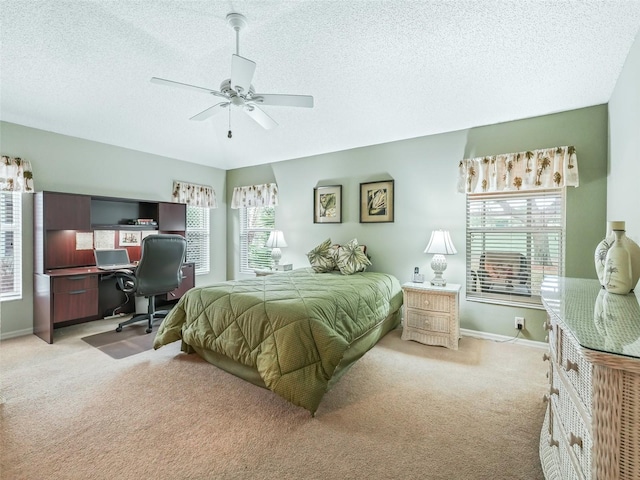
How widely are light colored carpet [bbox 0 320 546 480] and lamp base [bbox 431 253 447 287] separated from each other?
85 cm

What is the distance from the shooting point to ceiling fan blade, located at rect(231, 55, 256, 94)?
191cm

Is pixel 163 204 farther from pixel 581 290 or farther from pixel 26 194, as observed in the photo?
pixel 581 290

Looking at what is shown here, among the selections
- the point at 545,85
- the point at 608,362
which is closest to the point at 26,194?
the point at 608,362

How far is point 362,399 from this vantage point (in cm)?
222

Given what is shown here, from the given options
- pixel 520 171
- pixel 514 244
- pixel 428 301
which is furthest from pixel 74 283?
pixel 520 171

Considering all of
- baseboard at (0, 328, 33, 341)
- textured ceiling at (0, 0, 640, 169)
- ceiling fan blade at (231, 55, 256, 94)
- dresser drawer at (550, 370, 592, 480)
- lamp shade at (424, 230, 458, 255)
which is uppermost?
textured ceiling at (0, 0, 640, 169)

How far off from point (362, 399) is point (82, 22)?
10.8 feet

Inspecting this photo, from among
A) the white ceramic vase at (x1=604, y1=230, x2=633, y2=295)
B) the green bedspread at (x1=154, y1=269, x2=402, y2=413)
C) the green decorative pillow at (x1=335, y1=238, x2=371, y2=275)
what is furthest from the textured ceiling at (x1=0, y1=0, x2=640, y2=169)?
the green bedspread at (x1=154, y1=269, x2=402, y2=413)

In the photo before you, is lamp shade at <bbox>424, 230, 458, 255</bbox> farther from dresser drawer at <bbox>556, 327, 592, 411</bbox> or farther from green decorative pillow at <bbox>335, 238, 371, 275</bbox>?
dresser drawer at <bbox>556, 327, 592, 411</bbox>

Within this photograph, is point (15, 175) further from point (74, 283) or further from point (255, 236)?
point (255, 236)

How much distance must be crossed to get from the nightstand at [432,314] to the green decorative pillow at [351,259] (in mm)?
697

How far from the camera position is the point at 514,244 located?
340cm

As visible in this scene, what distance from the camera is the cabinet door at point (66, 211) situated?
3557 mm

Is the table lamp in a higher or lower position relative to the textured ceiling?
lower
